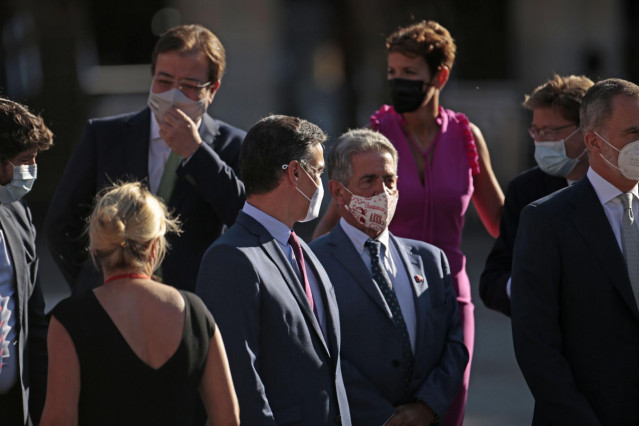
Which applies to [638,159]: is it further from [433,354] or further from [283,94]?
[283,94]

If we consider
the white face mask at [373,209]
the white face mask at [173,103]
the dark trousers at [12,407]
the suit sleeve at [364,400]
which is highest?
the white face mask at [173,103]

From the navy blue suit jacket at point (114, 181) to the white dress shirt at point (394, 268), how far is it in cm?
54

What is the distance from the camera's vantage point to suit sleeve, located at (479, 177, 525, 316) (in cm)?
461

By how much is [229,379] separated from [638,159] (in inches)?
68.0

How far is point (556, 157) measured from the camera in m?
4.66

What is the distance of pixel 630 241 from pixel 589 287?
25cm

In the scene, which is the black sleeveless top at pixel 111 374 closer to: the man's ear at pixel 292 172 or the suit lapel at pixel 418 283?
the man's ear at pixel 292 172

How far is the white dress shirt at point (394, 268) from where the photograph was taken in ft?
13.8

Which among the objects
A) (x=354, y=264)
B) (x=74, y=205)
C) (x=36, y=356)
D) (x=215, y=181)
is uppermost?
(x=215, y=181)

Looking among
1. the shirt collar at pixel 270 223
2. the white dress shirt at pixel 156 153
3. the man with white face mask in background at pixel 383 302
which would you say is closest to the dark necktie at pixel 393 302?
the man with white face mask in background at pixel 383 302

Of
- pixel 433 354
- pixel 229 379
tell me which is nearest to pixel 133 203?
pixel 229 379

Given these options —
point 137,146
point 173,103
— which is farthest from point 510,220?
point 137,146

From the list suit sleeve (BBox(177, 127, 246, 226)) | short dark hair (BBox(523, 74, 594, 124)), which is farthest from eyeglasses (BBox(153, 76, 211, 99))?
short dark hair (BBox(523, 74, 594, 124))

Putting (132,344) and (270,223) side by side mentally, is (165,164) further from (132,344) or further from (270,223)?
(132,344)
